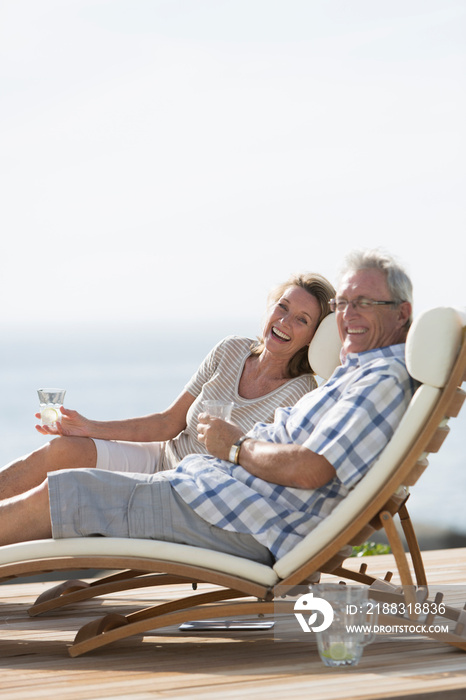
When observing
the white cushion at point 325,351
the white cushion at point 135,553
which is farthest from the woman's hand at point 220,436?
the white cushion at point 325,351

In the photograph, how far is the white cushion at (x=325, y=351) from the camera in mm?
3691

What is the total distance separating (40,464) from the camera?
372cm

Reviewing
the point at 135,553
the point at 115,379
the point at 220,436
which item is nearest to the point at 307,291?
the point at 220,436

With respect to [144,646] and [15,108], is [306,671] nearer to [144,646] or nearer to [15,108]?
[144,646]

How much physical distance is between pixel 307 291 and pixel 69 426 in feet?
3.88

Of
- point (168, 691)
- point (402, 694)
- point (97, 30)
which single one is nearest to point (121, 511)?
point (168, 691)

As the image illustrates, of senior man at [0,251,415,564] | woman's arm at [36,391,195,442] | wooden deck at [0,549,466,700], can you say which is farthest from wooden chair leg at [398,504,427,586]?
woman's arm at [36,391,195,442]

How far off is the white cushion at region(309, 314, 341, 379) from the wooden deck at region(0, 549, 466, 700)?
1.05 meters

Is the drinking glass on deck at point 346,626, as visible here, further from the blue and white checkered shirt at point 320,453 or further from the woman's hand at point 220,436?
the woman's hand at point 220,436

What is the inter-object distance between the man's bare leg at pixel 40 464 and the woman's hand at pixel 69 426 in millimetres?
89

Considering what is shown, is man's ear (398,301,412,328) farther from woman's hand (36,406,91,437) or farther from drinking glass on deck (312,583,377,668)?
woman's hand (36,406,91,437)

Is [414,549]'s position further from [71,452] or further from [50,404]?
[50,404]

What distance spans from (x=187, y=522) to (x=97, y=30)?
81.0 ft

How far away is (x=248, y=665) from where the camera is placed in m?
2.98
